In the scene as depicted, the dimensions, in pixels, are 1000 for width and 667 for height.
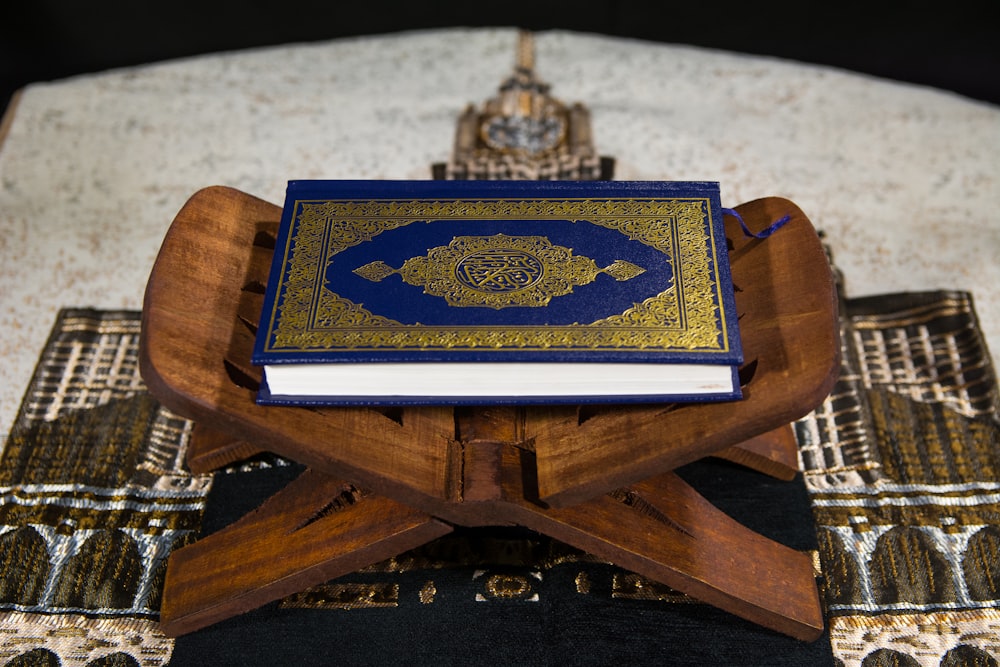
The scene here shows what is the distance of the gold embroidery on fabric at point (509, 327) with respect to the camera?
50.9 inches

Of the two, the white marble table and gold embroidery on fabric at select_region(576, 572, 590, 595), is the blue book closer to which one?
gold embroidery on fabric at select_region(576, 572, 590, 595)

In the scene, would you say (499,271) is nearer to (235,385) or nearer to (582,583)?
(235,385)

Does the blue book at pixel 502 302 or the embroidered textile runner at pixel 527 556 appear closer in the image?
the blue book at pixel 502 302

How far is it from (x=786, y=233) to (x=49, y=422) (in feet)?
4.05

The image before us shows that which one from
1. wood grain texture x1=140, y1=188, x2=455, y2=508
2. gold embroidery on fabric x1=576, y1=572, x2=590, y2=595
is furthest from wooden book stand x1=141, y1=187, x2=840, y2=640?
gold embroidery on fabric x1=576, y1=572, x2=590, y2=595

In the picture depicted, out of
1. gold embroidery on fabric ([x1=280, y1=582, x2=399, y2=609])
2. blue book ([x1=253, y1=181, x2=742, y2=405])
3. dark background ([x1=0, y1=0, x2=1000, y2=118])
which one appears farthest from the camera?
dark background ([x1=0, y1=0, x2=1000, y2=118])

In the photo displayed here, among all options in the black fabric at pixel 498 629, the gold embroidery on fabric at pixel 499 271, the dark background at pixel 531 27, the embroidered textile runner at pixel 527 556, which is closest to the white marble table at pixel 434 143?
the dark background at pixel 531 27

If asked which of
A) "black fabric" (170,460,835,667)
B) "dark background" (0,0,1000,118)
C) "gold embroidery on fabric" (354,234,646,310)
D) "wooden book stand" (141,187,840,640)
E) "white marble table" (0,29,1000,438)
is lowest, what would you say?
"black fabric" (170,460,835,667)

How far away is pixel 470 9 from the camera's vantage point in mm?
2789

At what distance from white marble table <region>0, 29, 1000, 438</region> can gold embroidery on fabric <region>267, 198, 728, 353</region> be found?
0.77m

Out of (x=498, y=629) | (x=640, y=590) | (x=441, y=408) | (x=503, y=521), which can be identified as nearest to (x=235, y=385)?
(x=441, y=408)

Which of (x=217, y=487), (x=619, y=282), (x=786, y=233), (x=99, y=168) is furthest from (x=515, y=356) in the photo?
(x=99, y=168)

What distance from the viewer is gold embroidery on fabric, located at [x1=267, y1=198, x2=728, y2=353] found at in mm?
1292

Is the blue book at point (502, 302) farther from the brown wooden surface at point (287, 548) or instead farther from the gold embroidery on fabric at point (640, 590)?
the gold embroidery on fabric at point (640, 590)
